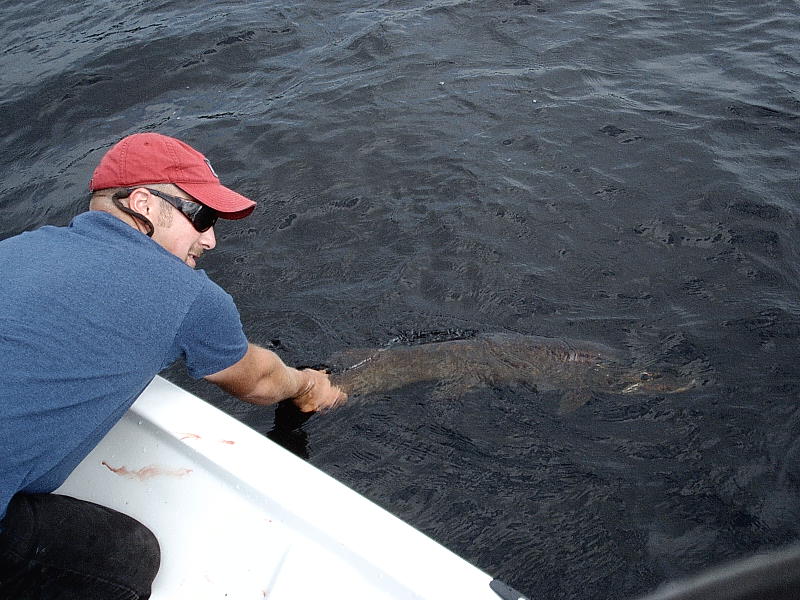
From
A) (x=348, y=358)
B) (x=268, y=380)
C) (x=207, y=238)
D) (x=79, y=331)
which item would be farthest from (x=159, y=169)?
A: (x=348, y=358)

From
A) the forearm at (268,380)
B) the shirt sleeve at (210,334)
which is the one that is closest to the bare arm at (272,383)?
the forearm at (268,380)

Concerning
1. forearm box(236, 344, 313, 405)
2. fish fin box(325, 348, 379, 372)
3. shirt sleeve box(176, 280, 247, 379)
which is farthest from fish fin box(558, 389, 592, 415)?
shirt sleeve box(176, 280, 247, 379)

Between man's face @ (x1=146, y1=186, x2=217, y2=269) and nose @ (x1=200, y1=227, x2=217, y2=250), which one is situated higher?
man's face @ (x1=146, y1=186, x2=217, y2=269)

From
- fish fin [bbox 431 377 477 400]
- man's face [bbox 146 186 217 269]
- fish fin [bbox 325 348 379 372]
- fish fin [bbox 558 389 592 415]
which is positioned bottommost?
fish fin [bbox 558 389 592 415]

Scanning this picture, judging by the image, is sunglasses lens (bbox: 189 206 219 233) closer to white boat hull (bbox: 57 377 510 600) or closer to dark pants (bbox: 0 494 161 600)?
white boat hull (bbox: 57 377 510 600)

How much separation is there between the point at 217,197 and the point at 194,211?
126 mm

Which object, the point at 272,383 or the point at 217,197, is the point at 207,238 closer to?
the point at 217,197

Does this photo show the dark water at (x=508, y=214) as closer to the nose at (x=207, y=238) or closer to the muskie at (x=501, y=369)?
the muskie at (x=501, y=369)

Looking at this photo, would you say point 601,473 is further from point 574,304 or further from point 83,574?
point 83,574

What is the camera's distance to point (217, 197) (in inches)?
129

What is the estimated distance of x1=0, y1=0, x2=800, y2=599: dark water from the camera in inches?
172

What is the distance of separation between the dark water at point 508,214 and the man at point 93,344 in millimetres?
1966

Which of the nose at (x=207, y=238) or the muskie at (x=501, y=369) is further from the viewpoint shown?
the muskie at (x=501, y=369)

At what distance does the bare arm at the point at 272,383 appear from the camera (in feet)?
11.5
